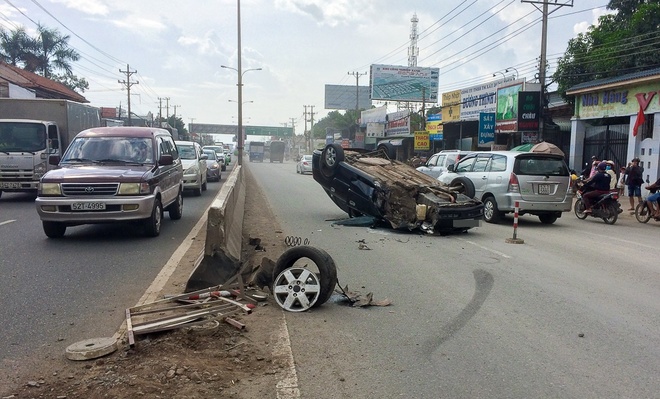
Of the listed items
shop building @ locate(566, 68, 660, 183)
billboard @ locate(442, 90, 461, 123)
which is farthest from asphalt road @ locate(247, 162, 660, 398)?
billboard @ locate(442, 90, 461, 123)

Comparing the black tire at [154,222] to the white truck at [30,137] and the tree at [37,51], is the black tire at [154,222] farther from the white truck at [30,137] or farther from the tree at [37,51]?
the tree at [37,51]

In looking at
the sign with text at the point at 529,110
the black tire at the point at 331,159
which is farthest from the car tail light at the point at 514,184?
the sign with text at the point at 529,110

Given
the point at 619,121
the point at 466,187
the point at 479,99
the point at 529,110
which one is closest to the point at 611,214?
the point at 466,187

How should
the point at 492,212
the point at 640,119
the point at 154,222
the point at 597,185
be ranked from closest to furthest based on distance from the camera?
1. the point at 154,222
2. the point at 492,212
3. the point at 597,185
4. the point at 640,119

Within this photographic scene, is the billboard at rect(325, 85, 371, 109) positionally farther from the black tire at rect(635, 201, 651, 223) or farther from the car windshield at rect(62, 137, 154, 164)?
the car windshield at rect(62, 137, 154, 164)

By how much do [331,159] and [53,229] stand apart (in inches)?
248

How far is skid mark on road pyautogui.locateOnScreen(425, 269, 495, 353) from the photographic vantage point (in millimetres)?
5336

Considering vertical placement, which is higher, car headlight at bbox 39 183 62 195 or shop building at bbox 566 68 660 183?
shop building at bbox 566 68 660 183

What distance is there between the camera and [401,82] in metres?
61.4

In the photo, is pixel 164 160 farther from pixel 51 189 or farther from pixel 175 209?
pixel 51 189

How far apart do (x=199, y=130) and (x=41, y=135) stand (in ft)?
342

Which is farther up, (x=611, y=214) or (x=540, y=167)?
(x=540, y=167)

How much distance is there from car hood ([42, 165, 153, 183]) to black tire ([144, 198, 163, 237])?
684 millimetres

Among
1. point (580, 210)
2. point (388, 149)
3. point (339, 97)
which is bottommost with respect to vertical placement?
point (580, 210)
